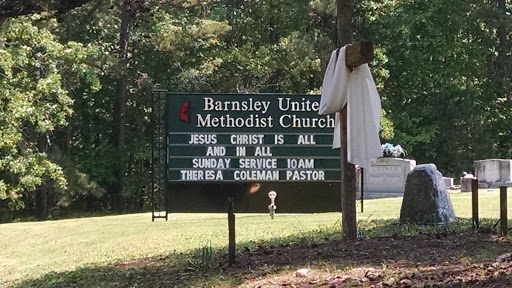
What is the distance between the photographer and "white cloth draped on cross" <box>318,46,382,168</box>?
Answer: 7.41 metres

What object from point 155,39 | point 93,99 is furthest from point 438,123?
point 93,99

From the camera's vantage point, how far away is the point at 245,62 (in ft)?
102

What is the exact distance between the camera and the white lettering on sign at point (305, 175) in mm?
14391

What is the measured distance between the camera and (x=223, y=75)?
31.5 metres

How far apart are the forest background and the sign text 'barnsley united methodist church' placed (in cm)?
1186

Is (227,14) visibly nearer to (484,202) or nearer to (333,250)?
(484,202)

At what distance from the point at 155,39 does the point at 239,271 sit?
24111 mm

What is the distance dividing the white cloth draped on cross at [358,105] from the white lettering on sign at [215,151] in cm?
652

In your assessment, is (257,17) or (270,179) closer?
(270,179)

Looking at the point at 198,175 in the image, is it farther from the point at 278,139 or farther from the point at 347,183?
the point at 347,183

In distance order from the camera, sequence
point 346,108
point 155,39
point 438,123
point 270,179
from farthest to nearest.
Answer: point 438,123 → point 155,39 → point 270,179 → point 346,108

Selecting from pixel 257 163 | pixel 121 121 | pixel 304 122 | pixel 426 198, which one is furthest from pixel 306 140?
pixel 121 121

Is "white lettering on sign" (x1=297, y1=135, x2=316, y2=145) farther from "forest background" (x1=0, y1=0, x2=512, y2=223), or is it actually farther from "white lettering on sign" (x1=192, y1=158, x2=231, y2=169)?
"forest background" (x1=0, y1=0, x2=512, y2=223)

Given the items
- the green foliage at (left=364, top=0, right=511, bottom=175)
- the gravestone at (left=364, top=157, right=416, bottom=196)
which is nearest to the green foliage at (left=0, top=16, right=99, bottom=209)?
the gravestone at (left=364, top=157, right=416, bottom=196)
